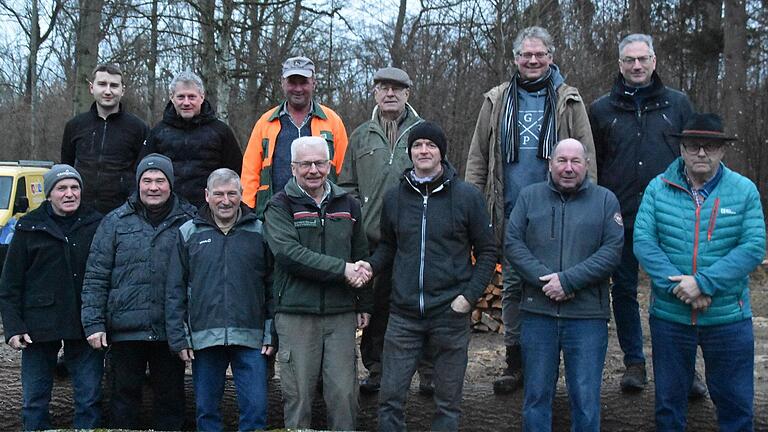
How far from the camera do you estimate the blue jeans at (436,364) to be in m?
4.62

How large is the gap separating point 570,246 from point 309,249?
1552 mm

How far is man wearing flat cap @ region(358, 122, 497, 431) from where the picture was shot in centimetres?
460

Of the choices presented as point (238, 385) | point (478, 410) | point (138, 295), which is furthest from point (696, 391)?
point (138, 295)

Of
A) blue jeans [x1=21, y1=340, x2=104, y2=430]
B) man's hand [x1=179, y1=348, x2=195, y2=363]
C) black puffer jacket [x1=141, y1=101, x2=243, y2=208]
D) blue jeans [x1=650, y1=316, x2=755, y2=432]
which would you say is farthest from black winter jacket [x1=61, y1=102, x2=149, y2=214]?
blue jeans [x1=650, y1=316, x2=755, y2=432]

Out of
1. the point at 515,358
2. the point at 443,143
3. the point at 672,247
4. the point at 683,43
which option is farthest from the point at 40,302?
the point at 683,43

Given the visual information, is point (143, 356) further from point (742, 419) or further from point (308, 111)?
point (742, 419)

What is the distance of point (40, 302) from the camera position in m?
4.99

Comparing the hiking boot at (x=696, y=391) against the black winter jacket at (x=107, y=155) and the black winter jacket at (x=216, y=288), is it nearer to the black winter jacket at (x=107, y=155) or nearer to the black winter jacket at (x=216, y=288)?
the black winter jacket at (x=216, y=288)

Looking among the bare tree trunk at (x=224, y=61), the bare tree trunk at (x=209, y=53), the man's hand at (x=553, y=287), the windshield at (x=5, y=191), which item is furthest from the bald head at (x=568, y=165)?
the windshield at (x=5, y=191)

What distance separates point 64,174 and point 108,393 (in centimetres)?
164

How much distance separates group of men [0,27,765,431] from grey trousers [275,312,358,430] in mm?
10

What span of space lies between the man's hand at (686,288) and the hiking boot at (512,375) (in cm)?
119

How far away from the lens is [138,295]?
4.90m

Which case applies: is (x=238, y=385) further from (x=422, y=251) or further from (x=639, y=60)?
A: (x=639, y=60)
